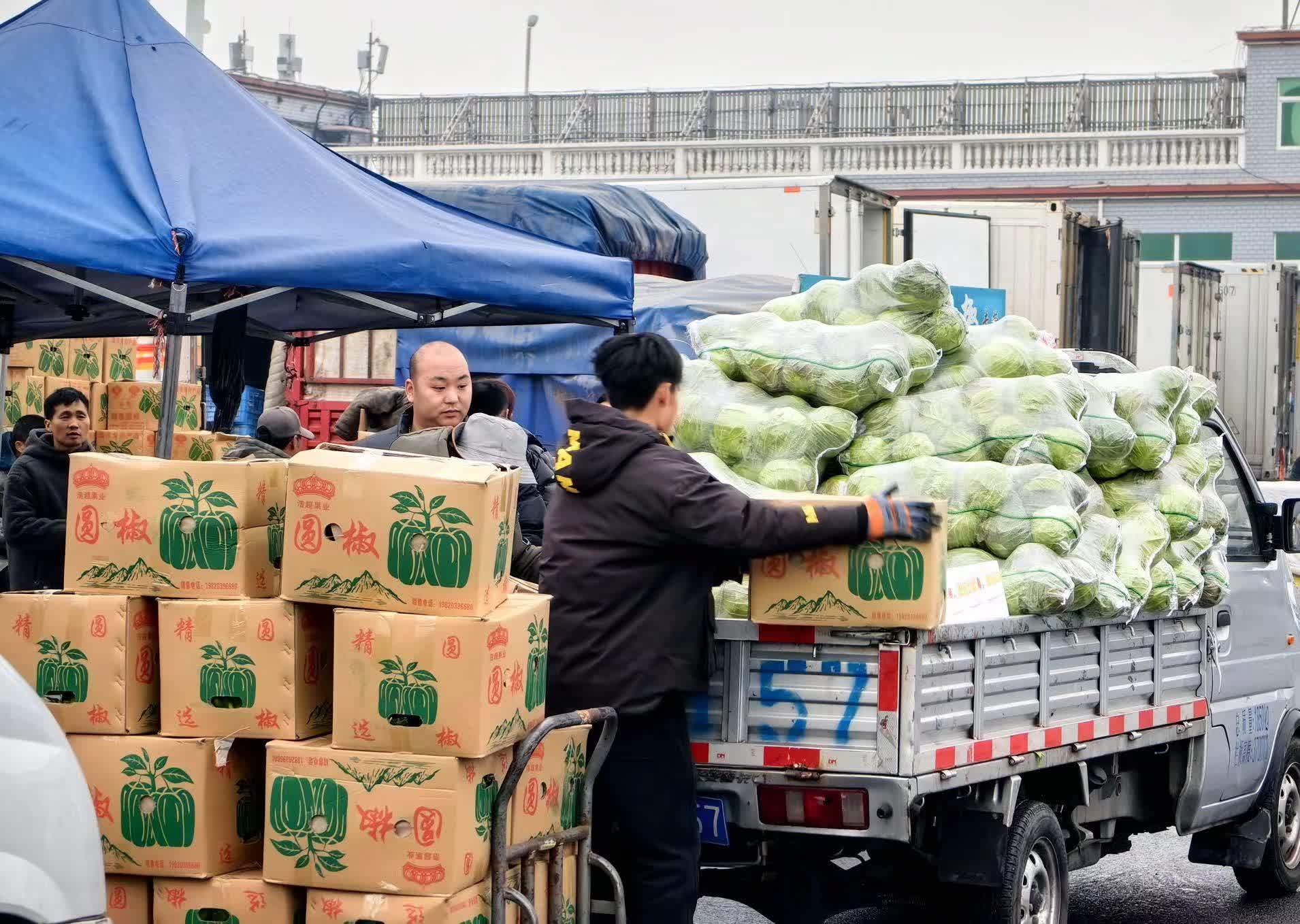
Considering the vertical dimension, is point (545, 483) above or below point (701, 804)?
above

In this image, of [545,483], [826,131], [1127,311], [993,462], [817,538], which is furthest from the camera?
[826,131]

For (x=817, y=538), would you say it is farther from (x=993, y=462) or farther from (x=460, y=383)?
(x=460, y=383)

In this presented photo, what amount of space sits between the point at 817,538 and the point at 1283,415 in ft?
64.8

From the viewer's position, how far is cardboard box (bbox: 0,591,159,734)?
4535mm

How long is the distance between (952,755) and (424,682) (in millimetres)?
1721

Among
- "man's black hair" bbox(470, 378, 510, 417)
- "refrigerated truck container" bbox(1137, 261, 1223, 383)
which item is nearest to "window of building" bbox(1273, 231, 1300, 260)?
"refrigerated truck container" bbox(1137, 261, 1223, 383)

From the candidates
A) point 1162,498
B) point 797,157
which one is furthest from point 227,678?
point 797,157

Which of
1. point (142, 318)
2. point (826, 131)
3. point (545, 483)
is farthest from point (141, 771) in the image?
point (826, 131)

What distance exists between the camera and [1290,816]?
806cm

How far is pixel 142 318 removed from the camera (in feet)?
28.9

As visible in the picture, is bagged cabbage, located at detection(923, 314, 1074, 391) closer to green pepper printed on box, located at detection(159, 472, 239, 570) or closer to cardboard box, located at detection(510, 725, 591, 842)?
cardboard box, located at detection(510, 725, 591, 842)

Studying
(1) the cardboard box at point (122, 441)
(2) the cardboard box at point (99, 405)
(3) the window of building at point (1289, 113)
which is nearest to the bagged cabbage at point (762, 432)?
(1) the cardboard box at point (122, 441)

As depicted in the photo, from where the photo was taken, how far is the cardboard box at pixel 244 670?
174 inches

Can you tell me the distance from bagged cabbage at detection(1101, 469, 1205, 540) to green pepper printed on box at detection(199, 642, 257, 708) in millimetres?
3618
